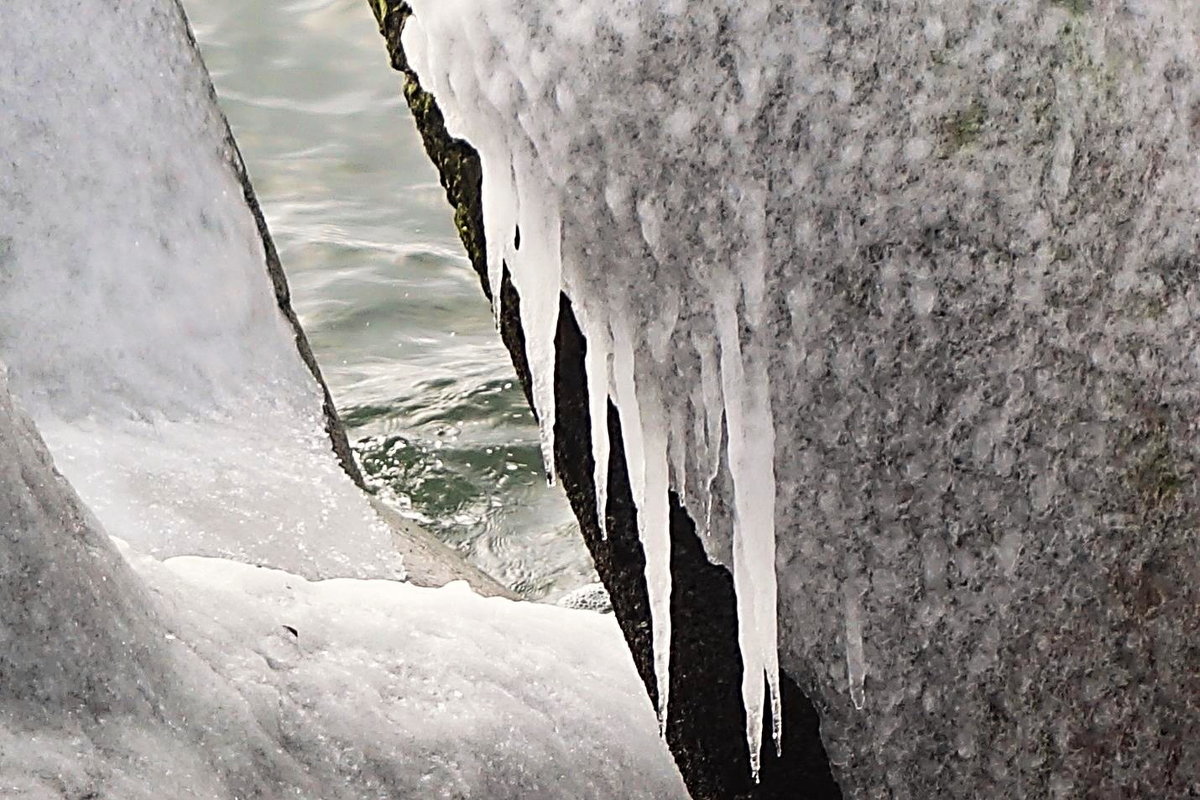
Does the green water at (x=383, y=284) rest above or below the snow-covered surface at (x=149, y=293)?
below

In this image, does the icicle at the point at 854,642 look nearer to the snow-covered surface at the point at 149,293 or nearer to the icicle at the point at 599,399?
the icicle at the point at 599,399

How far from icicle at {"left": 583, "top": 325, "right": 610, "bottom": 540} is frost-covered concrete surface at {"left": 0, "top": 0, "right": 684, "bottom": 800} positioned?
315mm

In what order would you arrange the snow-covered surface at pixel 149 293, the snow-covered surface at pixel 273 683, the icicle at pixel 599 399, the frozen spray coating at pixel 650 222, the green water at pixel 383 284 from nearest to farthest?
the snow-covered surface at pixel 273 683 < the frozen spray coating at pixel 650 222 < the icicle at pixel 599 399 < the snow-covered surface at pixel 149 293 < the green water at pixel 383 284

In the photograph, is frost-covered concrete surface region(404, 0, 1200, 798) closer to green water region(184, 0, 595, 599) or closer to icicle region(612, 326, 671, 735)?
icicle region(612, 326, 671, 735)

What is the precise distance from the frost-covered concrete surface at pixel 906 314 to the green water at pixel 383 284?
2087 mm

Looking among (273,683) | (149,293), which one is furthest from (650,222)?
(149,293)

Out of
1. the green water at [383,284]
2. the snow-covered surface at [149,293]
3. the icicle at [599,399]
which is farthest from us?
the green water at [383,284]

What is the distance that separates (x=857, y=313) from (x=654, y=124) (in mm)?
270

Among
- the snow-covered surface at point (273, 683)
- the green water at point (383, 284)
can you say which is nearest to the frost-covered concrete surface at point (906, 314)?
the snow-covered surface at point (273, 683)

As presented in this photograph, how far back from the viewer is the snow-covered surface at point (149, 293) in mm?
2428

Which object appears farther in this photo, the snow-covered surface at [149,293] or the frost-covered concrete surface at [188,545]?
the snow-covered surface at [149,293]

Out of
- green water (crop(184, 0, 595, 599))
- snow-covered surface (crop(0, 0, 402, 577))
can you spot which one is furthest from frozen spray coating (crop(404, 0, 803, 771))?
green water (crop(184, 0, 595, 599))

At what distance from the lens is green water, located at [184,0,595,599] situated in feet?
13.1

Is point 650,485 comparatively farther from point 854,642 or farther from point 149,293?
point 149,293
